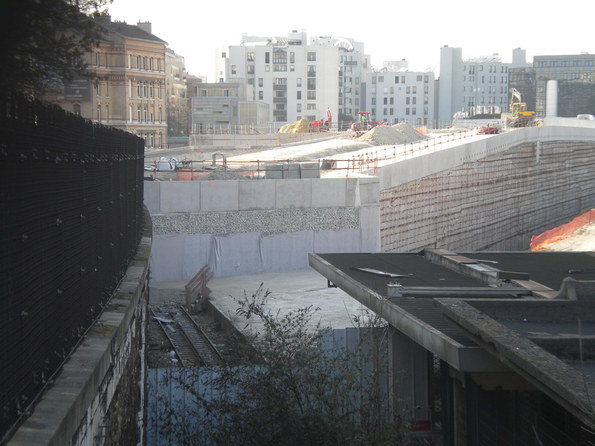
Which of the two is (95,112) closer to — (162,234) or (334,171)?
(334,171)

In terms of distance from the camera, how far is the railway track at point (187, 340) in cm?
2008

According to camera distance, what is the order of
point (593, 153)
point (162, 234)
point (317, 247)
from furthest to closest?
point (593, 153), point (317, 247), point (162, 234)

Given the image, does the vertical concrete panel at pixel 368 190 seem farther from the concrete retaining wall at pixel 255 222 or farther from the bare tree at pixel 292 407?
the bare tree at pixel 292 407

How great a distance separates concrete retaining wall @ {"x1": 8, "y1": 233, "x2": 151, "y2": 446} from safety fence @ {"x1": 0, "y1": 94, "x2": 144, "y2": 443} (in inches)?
4.4

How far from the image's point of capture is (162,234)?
3309cm

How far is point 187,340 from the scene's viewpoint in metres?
22.4

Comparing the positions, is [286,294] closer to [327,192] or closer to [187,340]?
[327,192]

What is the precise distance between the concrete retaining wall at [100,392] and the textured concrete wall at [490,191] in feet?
91.1

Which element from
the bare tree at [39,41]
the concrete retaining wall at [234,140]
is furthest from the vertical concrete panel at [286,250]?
the concrete retaining wall at [234,140]

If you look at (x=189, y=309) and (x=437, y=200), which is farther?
(x=437, y=200)

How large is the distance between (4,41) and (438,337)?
25.9ft

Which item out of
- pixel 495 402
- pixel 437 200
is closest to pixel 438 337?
pixel 495 402

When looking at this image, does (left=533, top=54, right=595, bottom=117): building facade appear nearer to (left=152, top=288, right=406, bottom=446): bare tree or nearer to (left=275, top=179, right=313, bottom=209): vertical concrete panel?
(left=275, top=179, right=313, bottom=209): vertical concrete panel

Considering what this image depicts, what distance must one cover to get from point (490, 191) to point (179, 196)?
2130 centimetres
